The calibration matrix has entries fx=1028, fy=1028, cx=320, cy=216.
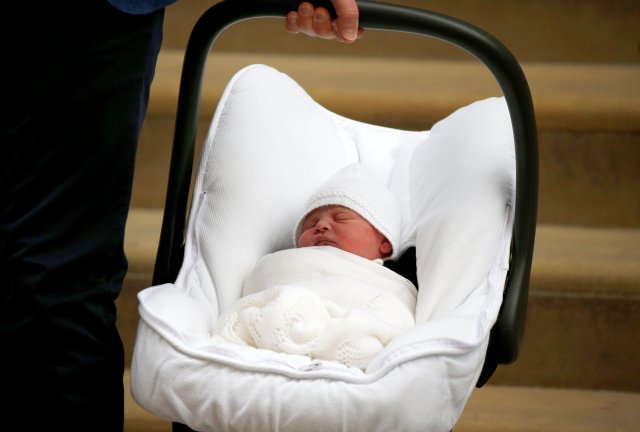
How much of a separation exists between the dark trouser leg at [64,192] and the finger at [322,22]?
0.20m

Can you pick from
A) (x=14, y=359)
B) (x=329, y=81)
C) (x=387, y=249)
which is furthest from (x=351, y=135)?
(x=14, y=359)

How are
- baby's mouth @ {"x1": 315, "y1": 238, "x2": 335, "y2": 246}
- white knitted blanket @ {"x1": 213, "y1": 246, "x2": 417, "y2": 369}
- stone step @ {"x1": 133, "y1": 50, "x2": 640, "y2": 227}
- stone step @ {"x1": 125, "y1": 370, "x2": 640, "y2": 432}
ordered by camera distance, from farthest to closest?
1. stone step @ {"x1": 133, "y1": 50, "x2": 640, "y2": 227}
2. stone step @ {"x1": 125, "y1": 370, "x2": 640, "y2": 432}
3. baby's mouth @ {"x1": 315, "y1": 238, "x2": 335, "y2": 246}
4. white knitted blanket @ {"x1": 213, "y1": 246, "x2": 417, "y2": 369}

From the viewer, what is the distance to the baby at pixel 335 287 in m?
1.14

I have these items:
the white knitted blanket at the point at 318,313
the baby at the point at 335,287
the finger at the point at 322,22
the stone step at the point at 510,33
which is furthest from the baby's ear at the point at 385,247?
the stone step at the point at 510,33

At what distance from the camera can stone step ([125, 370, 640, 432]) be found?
1.78m

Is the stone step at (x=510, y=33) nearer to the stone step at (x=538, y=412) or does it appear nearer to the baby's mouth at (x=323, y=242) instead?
the stone step at (x=538, y=412)

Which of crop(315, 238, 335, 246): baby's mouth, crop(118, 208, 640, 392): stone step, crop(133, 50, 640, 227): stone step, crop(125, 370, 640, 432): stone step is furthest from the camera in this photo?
crop(133, 50, 640, 227): stone step

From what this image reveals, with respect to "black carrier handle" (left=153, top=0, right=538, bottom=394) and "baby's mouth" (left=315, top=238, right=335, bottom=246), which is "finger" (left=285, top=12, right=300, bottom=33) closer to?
"black carrier handle" (left=153, top=0, right=538, bottom=394)

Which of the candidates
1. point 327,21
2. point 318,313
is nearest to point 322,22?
point 327,21

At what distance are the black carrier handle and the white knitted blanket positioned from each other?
0.13 m

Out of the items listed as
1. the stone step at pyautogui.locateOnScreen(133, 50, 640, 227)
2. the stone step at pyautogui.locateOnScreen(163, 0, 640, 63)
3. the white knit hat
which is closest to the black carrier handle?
the white knit hat

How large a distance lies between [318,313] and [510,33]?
4.34 feet

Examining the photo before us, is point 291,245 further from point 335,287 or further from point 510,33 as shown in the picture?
point 510,33

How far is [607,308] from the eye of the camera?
1915mm
